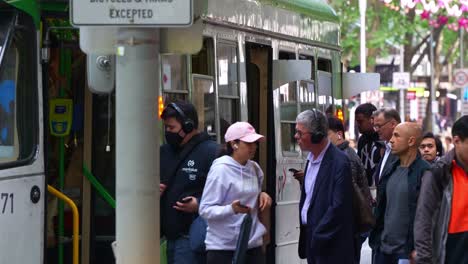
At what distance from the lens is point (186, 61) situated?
8.98 m

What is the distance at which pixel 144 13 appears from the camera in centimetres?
566

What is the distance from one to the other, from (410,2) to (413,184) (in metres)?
17.2

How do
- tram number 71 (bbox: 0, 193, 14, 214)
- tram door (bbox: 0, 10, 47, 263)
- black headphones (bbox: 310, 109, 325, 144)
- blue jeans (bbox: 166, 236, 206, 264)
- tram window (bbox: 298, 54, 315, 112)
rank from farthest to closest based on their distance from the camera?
tram window (bbox: 298, 54, 315, 112)
blue jeans (bbox: 166, 236, 206, 264)
black headphones (bbox: 310, 109, 325, 144)
tram door (bbox: 0, 10, 47, 263)
tram number 71 (bbox: 0, 193, 14, 214)

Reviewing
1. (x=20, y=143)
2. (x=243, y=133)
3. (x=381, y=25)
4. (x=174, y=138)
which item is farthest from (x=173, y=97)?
(x=381, y=25)

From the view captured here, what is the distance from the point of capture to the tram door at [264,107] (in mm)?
11227

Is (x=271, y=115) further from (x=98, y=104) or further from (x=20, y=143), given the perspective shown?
(x=20, y=143)

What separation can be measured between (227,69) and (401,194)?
2.42 m

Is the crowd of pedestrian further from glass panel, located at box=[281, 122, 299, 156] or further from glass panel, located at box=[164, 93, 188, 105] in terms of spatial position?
glass panel, located at box=[281, 122, 299, 156]

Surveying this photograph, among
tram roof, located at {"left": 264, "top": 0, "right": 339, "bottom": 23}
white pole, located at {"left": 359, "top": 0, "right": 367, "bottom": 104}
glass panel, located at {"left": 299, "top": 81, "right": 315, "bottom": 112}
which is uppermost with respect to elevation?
white pole, located at {"left": 359, "top": 0, "right": 367, "bottom": 104}

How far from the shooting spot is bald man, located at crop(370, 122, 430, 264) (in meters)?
8.13

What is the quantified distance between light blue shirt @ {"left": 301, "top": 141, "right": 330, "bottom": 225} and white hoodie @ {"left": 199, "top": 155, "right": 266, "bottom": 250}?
16.5 inches

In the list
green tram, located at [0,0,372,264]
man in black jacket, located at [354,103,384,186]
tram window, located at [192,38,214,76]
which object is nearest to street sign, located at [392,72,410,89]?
green tram, located at [0,0,372,264]

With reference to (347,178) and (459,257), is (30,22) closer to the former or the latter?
(347,178)

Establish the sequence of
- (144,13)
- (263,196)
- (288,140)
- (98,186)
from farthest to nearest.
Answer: (288,140) → (98,186) → (263,196) → (144,13)
